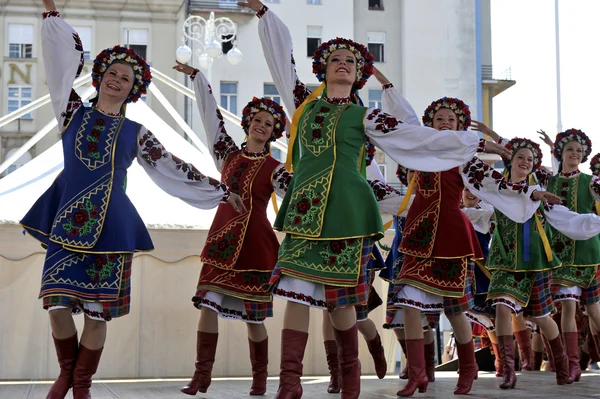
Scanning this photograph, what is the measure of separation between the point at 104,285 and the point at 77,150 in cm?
64

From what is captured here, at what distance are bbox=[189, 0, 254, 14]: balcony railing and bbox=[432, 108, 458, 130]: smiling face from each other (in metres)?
22.6

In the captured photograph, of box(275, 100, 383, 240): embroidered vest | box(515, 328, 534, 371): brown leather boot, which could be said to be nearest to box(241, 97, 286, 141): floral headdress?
box(275, 100, 383, 240): embroidered vest

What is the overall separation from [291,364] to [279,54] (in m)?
1.80

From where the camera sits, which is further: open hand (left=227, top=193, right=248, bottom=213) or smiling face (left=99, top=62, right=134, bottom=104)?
open hand (left=227, top=193, right=248, bottom=213)

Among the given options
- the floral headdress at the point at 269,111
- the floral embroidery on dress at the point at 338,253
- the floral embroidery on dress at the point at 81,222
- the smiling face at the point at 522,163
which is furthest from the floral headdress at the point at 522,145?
the floral embroidery on dress at the point at 81,222

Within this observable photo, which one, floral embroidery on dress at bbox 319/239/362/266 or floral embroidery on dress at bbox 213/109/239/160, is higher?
floral embroidery on dress at bbox 213/109/239/160

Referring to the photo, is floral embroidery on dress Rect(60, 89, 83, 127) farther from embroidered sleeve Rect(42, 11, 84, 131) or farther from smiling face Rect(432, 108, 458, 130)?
smiling face Rect(432, 108, 458, 130)

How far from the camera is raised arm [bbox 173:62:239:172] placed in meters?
5.68

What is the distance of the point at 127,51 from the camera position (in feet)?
15.5

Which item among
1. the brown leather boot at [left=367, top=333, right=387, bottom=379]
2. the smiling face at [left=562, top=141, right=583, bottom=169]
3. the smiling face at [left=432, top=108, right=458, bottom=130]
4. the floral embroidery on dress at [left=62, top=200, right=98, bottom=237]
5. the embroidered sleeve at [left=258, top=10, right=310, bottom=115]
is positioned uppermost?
the embroidered sleeve at [left=258, top=10, right=310, bottom=115]

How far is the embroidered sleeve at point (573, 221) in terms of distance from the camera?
594 cm

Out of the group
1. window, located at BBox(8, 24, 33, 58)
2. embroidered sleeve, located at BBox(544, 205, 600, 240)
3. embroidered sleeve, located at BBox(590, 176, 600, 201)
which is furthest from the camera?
window, located at BBox(8, 24, 33, 58)

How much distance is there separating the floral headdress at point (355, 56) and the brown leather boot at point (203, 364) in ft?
5.11

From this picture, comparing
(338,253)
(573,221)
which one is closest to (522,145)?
(573,221)
